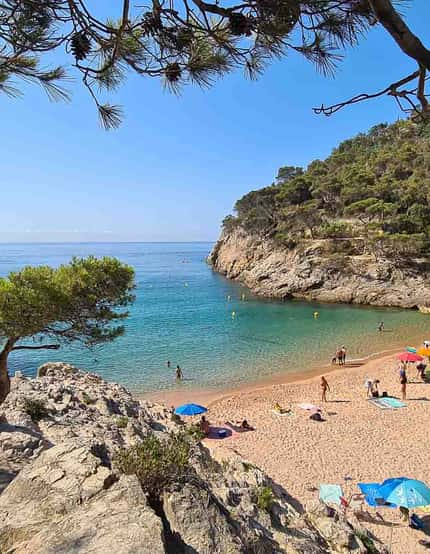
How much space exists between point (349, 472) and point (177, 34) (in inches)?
415

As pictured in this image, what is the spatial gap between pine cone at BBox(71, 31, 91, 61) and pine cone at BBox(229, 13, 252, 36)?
4.68 feet

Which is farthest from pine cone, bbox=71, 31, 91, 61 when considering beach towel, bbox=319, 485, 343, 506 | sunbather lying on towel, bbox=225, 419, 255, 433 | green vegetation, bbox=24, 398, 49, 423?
sunbather lying on towel, bbox=225, 419, 255, 433

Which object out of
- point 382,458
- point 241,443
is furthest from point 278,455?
point 382,458

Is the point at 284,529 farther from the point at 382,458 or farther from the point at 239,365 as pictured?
the point at 239,365

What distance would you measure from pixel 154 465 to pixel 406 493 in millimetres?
6091

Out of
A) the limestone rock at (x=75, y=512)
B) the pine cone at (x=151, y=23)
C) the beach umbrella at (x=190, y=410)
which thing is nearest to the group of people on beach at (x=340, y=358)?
the beach umbrella at (x=190, y=410)

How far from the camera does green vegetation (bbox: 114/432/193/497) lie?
10.4ft

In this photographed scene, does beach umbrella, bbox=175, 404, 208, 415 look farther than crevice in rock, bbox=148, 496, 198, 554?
Yes

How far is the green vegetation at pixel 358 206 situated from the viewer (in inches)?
1442

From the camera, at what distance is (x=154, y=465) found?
10.8 ft

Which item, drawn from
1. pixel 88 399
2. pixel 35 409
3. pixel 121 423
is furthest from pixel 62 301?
pixel 121 423

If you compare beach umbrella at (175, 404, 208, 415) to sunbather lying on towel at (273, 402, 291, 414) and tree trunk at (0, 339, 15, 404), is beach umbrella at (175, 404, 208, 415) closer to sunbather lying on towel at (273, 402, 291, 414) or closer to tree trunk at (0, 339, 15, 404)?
sunbather lying on towel at (273, 402, 291, 414)

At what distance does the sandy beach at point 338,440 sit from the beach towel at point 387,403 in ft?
0.66

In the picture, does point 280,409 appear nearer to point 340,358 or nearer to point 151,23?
point 340,358
